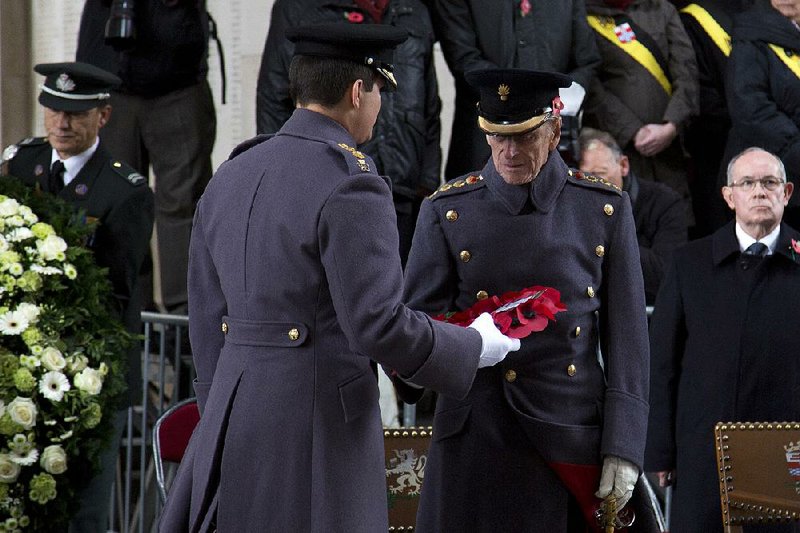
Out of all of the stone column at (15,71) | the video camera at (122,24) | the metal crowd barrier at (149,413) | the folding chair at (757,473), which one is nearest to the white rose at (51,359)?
the metal crowd barrier at (149,413)

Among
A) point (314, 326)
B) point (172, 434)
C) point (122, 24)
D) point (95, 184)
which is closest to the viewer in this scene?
point (314, 326)

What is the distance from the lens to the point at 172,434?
428 cm

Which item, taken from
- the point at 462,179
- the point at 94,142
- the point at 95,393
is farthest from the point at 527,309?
the point at 94,142

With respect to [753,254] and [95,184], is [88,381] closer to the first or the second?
[95,184]

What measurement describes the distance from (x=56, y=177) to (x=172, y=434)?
5.69 ft

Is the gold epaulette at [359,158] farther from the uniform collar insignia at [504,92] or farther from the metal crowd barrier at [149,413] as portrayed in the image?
the metal crowd barrier at [149,413]

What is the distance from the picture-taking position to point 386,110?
6371 millimetres

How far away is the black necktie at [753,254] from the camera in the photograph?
18.0ft

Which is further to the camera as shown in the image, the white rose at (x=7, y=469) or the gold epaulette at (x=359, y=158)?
the white rose at (x=7, y=469)

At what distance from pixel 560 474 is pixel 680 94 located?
11.7ft

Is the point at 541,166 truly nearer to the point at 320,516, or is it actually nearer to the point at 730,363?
the point at 320,516

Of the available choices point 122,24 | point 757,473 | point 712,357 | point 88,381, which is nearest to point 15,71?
point 122,24

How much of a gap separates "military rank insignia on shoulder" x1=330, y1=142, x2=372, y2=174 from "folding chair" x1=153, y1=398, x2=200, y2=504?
4.06ft

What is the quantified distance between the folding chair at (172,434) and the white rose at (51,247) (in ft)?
2.70
